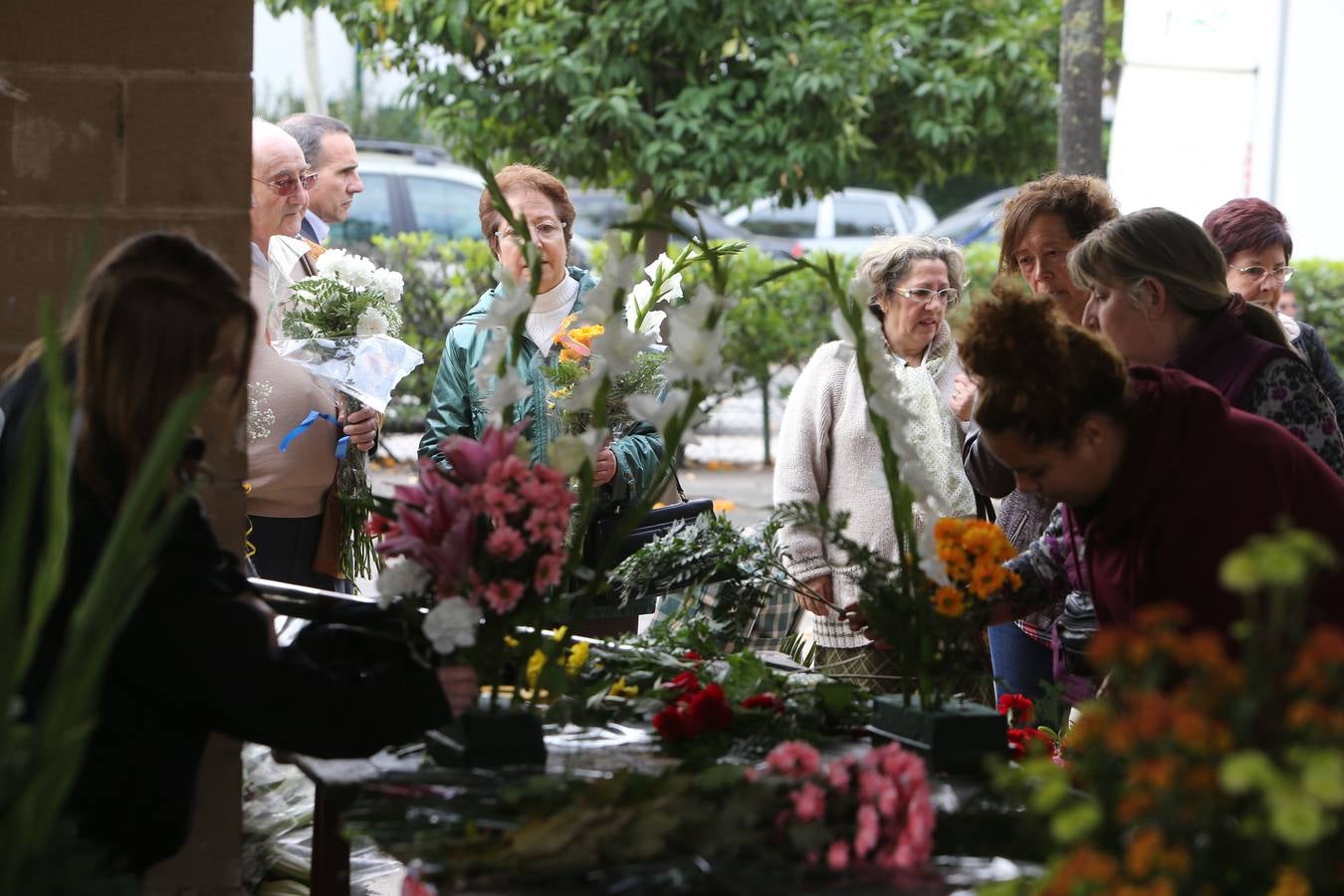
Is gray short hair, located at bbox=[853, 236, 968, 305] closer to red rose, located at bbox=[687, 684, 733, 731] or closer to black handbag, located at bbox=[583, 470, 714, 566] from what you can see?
black handbag, located at bbox=[583, 470, 714, 566]

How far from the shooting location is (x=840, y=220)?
19375 mm

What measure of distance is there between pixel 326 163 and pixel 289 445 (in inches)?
44.7

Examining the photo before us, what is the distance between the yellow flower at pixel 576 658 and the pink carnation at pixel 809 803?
709 millimetres

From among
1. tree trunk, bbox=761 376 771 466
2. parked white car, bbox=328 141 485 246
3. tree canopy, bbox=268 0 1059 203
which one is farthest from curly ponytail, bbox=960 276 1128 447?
parked white car, bbox=328 141 485 246

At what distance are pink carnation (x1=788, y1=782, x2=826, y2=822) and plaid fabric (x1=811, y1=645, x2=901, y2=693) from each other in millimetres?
1855

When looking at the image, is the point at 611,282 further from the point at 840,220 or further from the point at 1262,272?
the point at 840,220

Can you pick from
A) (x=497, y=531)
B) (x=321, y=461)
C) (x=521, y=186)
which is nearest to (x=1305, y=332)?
(x=521, y=186)

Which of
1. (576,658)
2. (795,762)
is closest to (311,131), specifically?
(576,658)

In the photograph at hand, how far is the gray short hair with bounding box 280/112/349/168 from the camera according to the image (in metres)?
4.73

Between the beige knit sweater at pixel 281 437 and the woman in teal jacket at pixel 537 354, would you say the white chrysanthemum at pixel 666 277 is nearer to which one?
the woman in teal jacket at pixel 537 354

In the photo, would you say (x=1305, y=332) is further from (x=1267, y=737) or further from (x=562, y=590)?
(x=1267, y=737)

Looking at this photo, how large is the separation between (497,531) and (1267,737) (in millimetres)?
1084

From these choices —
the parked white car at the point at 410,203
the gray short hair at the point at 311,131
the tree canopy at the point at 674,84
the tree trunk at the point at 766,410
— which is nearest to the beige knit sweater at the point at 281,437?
the gray short hair at the point at 311,131

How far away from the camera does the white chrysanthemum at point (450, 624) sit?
2.23m
